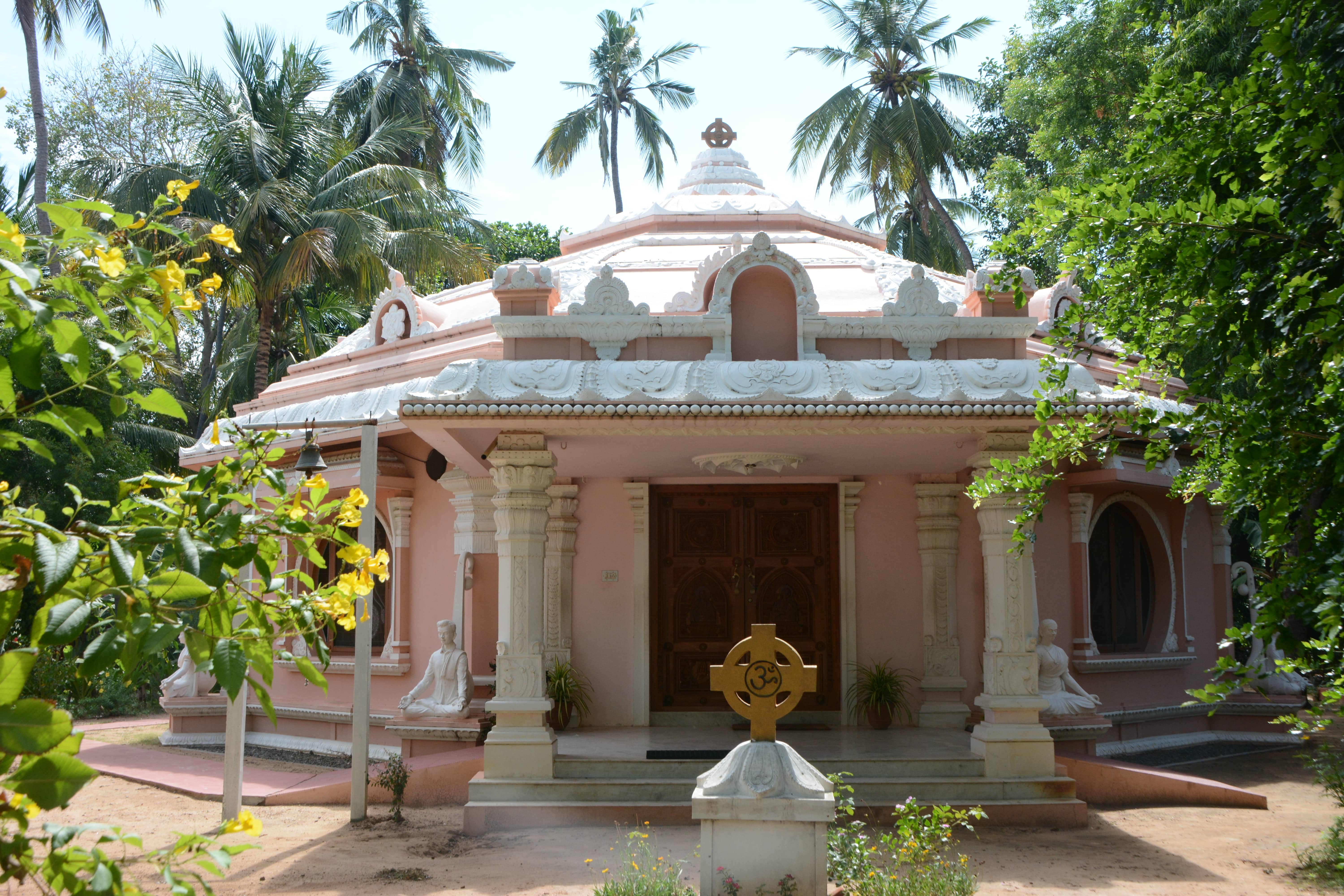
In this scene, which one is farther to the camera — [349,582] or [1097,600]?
[1097,600]

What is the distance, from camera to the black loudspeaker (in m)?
11.2

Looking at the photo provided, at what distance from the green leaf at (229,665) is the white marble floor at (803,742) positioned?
6536 millimetres

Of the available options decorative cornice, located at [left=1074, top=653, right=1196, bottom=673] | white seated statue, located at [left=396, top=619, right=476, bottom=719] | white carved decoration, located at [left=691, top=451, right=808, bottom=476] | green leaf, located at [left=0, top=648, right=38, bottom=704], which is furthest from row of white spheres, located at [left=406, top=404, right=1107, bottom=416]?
green leaf, located at [left=0, top=648, right=38, bottom=704]

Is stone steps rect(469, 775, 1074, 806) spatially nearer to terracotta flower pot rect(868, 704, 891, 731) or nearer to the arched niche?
terracotta flower pot rect(868, 704, 891, 731)

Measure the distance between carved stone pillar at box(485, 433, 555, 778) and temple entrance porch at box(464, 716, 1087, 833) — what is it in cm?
18

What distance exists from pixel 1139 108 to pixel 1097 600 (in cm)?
945

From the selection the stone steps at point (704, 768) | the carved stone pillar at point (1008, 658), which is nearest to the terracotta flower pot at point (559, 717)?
the stone steps at point (704, 768)

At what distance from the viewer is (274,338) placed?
67.4 feet

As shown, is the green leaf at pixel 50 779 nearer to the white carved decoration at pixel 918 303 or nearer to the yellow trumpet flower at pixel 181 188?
the yellow trumpet flower at pixel 181 188

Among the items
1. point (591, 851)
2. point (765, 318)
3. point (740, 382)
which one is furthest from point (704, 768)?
point (765, 318)

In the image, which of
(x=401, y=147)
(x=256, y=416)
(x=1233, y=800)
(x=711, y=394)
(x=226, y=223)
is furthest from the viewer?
(x=401, y=147)

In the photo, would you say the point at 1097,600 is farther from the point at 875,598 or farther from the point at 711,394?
the point at 711,394

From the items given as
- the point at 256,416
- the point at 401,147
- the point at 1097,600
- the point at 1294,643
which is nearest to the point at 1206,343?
the point at 1294,643

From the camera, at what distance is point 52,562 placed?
170 centimetres
